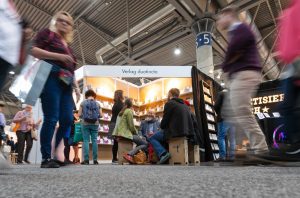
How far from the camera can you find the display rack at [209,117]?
5672mm

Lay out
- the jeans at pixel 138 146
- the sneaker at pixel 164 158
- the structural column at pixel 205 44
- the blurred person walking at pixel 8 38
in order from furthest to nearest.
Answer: the structural column at pixel 205 44
the jeans at pixel 138 146
the sneaker at pixel 164 158
the blurred person walking at pixel 8 38

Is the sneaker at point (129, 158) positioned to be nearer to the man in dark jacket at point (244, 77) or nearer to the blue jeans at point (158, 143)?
the blue jeans at point (158, 143)

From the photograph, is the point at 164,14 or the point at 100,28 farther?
the point at 100,28

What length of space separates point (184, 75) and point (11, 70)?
6.49 metres

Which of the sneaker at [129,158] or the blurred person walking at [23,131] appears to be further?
the blurred person walking at [23,131]

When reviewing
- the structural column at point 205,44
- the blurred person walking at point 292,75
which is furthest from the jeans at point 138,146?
the structural column at point 205,44

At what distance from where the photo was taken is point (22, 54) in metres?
1.77

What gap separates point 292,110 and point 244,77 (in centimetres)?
55

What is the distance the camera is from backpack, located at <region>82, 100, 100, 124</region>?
4723 mm

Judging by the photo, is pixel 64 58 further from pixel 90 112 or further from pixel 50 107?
pixel 90 112

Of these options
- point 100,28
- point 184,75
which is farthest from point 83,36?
point 184,75

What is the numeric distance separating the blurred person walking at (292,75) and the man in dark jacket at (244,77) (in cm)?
36

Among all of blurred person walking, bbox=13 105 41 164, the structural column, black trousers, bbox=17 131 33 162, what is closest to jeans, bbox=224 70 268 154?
blurred person walking, bbox=13 105 41 164

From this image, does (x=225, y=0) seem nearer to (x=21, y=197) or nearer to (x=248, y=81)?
(x=248, y=81)
